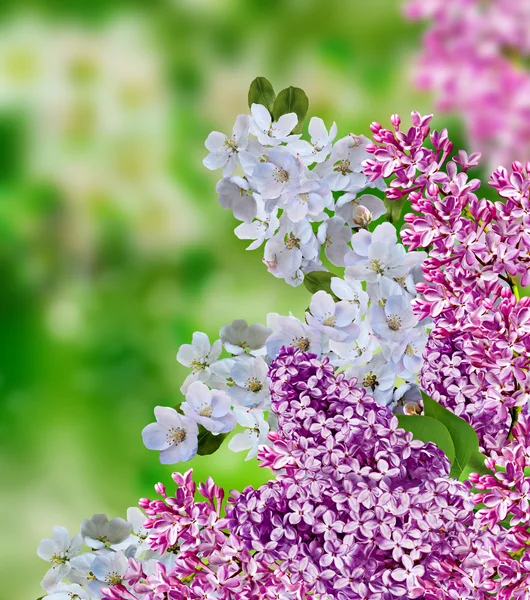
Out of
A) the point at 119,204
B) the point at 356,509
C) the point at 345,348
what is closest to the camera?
the point at 356,509

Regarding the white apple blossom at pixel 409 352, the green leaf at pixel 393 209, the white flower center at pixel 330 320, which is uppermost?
the green leaf at pixel 393 209

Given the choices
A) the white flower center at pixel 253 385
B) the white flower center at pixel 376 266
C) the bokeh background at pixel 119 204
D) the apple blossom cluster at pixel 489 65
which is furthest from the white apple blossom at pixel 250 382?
the bokeh background at pixel 119 204

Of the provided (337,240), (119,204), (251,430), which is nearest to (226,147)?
(337,240)

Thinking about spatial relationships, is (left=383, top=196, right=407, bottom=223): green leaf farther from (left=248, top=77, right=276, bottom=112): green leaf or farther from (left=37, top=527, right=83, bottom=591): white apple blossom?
(left=37, top=527, right=83, bottom=591): white apple blossom

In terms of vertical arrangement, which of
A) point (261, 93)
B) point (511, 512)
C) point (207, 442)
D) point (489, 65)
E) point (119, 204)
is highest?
point (119, 204)

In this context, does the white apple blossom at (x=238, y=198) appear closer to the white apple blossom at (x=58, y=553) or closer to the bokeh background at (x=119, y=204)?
the white apple blossom at (x=58, y=553)

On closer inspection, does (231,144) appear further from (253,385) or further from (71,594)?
(71,594)
